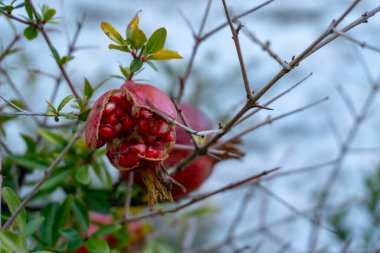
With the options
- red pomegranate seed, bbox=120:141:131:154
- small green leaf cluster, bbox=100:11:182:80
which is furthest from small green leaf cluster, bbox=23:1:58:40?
red pomegranate seed, bbox=120:141:131:154

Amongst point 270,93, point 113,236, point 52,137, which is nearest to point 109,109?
point 52,137

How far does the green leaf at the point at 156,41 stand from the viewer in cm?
69

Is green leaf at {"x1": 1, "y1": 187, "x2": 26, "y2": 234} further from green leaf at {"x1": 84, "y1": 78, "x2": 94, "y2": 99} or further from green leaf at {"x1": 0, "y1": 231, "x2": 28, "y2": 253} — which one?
green leaf at {"x1": 84, "y1": 78, "x2": 94, "y2": 99}

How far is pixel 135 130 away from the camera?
0.68 metres

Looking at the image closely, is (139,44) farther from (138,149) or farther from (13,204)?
(13,204)

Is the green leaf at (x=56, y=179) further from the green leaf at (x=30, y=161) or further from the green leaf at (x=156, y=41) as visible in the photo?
the green leaf at (x=156, y=41)

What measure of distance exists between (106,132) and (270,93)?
2192mm

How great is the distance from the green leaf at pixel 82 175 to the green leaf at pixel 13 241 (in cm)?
30

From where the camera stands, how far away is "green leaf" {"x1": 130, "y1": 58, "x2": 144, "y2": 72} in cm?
69

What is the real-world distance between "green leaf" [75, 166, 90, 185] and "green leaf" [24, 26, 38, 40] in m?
0.24

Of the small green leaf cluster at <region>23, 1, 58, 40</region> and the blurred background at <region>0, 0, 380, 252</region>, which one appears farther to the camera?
the blurred background at <region>0, 0, 380, 252</region>

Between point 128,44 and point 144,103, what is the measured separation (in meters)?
0.08

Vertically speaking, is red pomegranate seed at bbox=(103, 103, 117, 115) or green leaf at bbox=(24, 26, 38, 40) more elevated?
green leaf at bbox=(24, 26, 38, 40)

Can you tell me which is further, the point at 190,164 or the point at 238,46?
the point at 190,164
